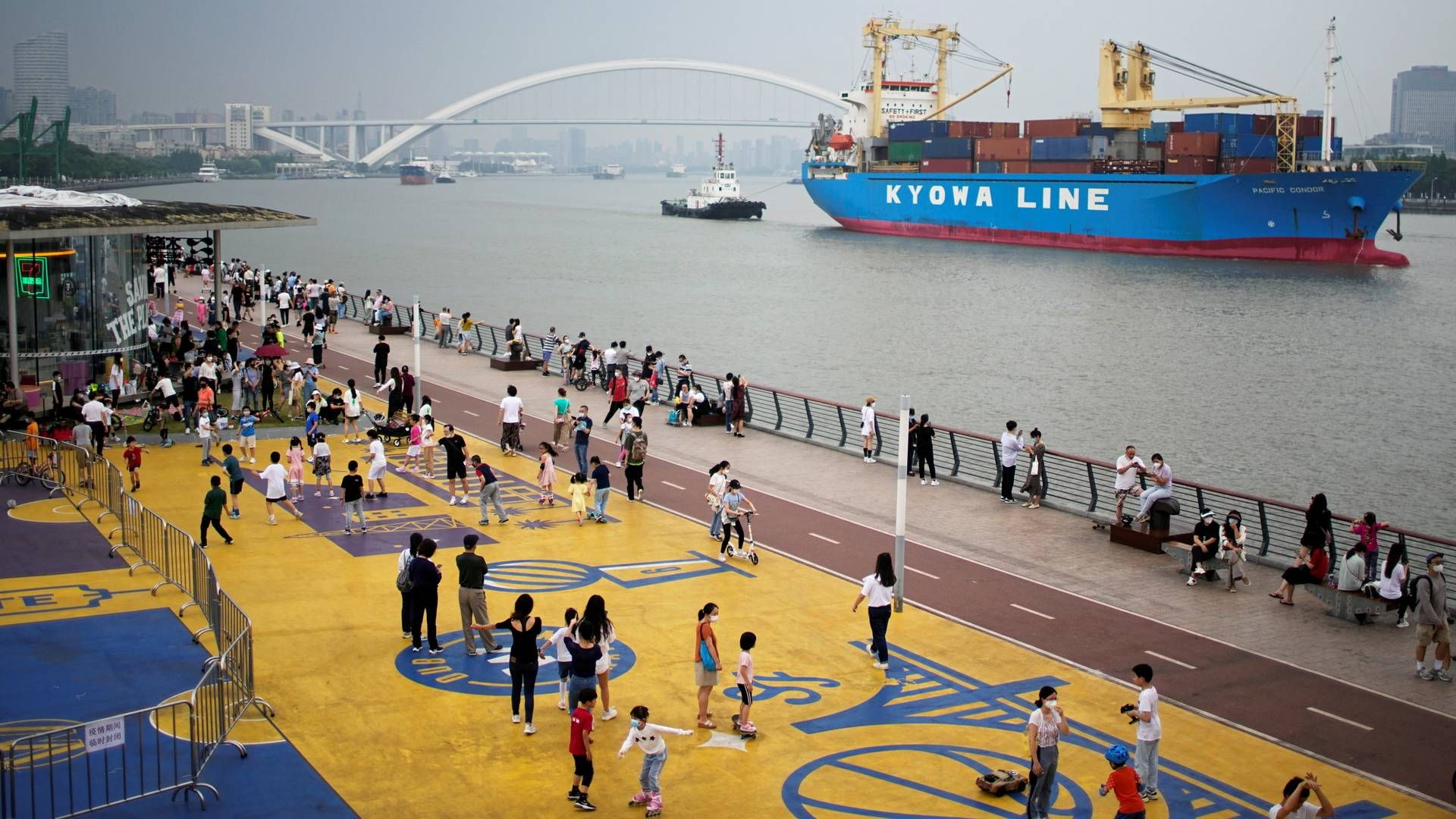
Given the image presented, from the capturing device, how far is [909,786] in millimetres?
12961

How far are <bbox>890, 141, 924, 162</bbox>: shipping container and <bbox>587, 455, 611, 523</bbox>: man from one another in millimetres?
Result: 96044

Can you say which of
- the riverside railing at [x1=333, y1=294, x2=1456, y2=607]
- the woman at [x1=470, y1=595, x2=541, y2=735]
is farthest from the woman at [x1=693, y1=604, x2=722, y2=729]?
the riverside railing at [x1=333, y1=294, x2=1456, y2=607]

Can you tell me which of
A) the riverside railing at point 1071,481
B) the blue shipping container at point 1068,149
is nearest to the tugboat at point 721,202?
the blue shipping container at point 1068,149

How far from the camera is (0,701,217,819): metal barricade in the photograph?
36.9ft

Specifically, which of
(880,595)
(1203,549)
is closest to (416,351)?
(880,595)

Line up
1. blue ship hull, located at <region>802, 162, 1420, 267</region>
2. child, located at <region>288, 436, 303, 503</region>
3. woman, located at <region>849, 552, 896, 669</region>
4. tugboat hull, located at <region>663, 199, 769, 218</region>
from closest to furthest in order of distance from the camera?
woman, located at <region>849, 552, 896, 669</region> < child, located at <region>288, 436, 303, 503</region> < blue ship hull, located at <region>802, 162, 1420, 267</region> < tugboat hull, located at <region>663, 199, 769, 218</region>

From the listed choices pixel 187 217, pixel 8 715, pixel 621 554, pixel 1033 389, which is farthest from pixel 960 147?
pixel 8 715

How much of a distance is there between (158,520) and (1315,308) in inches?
2537

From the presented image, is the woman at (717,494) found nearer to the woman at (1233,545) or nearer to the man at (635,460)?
the man at (635,460)

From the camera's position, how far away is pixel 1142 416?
44781 mm

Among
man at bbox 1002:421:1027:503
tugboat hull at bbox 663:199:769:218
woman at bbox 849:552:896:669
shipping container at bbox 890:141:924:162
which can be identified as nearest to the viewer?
woman at bbox 849:552:896:669

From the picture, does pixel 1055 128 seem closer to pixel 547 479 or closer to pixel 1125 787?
pixel 547 479

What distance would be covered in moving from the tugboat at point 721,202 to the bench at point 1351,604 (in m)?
143

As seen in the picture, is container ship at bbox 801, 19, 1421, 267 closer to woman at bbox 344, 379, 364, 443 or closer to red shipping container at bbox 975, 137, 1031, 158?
red shipping container at bbox 975, 137, 1031, 158
